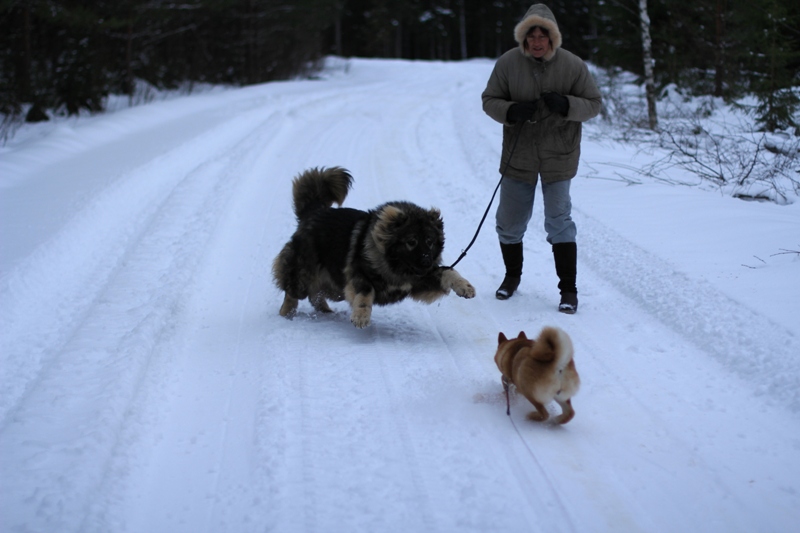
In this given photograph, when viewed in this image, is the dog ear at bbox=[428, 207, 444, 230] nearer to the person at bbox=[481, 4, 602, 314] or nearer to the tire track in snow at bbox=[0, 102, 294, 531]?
the person at bbox=[481, 4, 602, 314]

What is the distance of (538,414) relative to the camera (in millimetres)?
3449

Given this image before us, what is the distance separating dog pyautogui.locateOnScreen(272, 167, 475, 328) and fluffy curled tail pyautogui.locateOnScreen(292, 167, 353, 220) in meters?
0.02

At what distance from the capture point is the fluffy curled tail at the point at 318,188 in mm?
5797

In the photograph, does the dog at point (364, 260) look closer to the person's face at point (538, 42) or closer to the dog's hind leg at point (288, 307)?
the dog's hind leg at point (288, 307)

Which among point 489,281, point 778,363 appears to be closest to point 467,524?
point 778,363

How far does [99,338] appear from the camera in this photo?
4.66 metres

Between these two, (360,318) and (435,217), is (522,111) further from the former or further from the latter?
(360,318)

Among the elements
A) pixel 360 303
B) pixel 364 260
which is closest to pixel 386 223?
pixel 364 260

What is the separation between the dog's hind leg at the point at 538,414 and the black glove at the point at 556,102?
2.62m

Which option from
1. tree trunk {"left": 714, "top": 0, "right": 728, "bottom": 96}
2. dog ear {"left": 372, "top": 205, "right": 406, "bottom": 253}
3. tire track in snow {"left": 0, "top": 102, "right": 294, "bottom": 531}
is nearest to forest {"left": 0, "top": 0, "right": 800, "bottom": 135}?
tree trunk {"left": 714, "top": 0, "right": 728, "bottom": 96}

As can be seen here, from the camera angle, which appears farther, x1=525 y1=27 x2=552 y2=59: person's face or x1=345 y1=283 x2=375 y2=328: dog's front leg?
x1=525 y1=27 x2=552 y2=59: person's face

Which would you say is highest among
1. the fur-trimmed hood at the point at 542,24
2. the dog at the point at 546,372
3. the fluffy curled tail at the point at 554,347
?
the fur-trimmed hood at the point at 542,24

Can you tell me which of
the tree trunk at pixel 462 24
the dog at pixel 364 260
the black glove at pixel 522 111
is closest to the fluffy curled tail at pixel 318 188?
the dog at pixel 364 260

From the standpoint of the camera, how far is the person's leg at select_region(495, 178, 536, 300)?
18.2 feet
